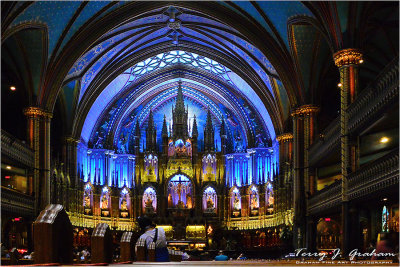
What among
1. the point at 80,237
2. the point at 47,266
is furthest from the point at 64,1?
the point at 47,266

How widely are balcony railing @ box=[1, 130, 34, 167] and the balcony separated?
515 inches

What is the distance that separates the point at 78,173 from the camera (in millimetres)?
35344

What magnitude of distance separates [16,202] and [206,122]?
59.3ft

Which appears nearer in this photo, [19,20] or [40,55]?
[19,20]

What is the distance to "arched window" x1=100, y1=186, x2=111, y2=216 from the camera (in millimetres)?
37906

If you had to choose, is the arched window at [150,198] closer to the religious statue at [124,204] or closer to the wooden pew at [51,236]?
the religious statue at [124,204]

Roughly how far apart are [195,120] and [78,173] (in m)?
9.19

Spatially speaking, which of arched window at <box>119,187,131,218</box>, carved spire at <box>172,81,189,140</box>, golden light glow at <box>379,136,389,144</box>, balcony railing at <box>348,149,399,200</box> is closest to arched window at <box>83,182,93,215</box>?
arched window at <box>119,187,131,218</box>

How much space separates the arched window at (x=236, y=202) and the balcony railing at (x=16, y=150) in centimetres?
1561

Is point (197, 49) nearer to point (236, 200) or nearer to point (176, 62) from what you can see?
point (176, 62)

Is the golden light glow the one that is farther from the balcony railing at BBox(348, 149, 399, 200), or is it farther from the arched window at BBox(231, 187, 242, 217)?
the arched window at BBox(231, 187, 242, 217)

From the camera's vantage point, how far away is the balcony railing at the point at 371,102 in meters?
15.8

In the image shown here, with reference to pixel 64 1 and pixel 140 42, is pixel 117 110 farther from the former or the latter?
pixel 64 1

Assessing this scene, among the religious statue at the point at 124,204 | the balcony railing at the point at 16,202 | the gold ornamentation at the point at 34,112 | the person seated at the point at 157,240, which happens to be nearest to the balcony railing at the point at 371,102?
the person seated at the point at 157,240
